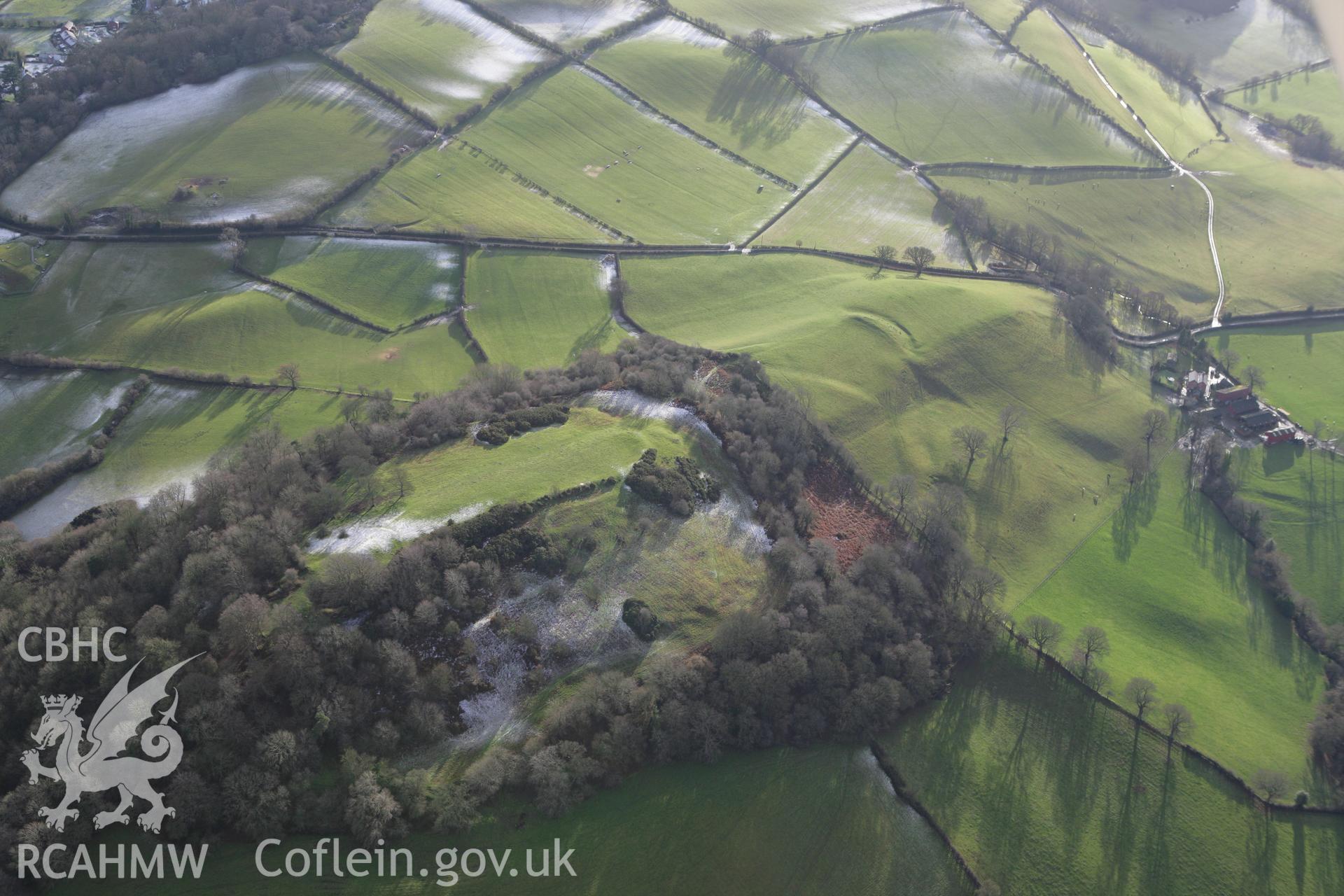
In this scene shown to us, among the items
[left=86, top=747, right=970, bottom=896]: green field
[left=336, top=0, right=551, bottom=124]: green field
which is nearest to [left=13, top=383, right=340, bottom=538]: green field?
[left=86, top=747, right=970, bottom=896]: green field

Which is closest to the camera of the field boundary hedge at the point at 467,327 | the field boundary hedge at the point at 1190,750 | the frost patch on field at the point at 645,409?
the field boundary hedge at the point at 1190,750

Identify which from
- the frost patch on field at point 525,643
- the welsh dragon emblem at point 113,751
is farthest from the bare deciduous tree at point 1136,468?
the welsh dragon emblem at point 113,751

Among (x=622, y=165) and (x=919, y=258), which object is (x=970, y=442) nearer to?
(x=919, y=258)

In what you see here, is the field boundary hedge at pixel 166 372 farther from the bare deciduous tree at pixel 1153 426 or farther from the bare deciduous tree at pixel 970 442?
the bare deciduous tree at pixel 1153 426

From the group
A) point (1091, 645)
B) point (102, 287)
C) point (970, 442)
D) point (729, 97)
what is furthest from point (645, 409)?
point (729, 97)

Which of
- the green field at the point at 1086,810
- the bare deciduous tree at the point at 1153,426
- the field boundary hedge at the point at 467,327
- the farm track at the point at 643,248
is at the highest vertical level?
the farm track at the point at 643,248

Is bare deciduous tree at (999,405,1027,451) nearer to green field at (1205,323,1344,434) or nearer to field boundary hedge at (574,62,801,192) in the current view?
green field at (1205,323,1344,434)
